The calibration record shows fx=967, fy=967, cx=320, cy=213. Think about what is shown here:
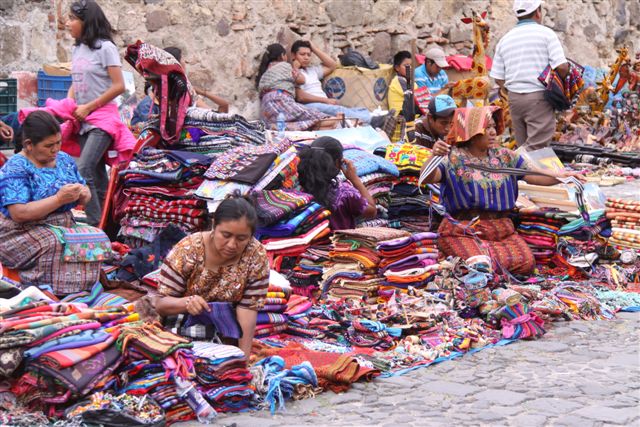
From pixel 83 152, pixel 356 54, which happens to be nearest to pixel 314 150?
pixel 83 152

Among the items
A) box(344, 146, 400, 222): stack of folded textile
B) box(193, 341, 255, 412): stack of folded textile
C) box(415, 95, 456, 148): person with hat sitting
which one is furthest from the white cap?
box(193, 341, 255, 412): stack of folded textile

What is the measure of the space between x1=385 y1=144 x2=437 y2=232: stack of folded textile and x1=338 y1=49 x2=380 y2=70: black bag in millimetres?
5416

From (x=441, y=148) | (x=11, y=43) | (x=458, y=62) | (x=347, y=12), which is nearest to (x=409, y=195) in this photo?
(x=441, y=148)

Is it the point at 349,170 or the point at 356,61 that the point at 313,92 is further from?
the point at 349,170

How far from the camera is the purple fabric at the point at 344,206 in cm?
725

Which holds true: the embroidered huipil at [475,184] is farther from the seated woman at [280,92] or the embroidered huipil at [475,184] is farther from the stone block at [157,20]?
the stone block at [157,20]

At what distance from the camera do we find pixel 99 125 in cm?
748

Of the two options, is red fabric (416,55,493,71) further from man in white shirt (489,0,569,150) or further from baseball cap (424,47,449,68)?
man in white shirt (489,0,569,150)

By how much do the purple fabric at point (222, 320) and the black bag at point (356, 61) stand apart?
8.84m

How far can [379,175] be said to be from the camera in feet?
25.7

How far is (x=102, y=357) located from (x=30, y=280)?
5.32ft

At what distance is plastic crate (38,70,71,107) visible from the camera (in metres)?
9.63

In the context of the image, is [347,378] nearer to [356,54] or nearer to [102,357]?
[102,357]

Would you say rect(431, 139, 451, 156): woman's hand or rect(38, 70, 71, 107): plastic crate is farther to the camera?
rect(38, 70, 71, 107): plastic crate
